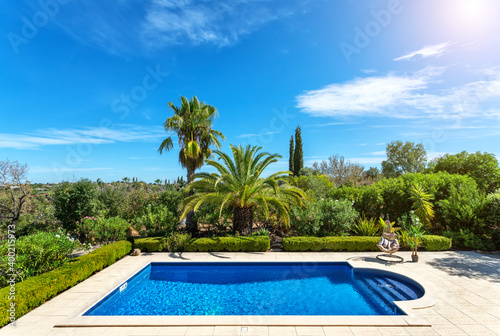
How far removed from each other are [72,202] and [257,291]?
11306mm

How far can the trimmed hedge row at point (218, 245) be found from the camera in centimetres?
1165

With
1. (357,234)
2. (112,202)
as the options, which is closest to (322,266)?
(357,234)

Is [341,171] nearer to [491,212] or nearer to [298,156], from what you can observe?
[298,156]

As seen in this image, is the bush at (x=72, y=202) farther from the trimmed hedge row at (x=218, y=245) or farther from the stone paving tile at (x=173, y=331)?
the stone paving tile at (x=173, y=331)

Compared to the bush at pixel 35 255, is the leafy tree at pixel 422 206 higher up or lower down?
higher up

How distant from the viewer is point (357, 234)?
13.1 meters

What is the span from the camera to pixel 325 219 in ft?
42.0

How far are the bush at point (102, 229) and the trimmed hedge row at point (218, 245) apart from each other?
4.22 ft

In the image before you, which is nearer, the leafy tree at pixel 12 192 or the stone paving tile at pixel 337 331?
the stone paving tile at pixel 337 331

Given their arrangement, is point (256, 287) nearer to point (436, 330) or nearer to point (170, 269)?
point (170, 269)

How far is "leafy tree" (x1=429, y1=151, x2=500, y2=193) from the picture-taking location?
17200mm

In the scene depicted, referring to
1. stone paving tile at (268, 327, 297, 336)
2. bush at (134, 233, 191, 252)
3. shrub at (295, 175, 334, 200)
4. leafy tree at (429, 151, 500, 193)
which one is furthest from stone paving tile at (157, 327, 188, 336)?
leafy tree at (429, 151, 500, 193)

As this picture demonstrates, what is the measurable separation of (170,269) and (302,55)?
12051mm

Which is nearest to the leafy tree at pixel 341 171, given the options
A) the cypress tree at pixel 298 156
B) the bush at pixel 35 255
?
the cypress tree at pixel 298 156
